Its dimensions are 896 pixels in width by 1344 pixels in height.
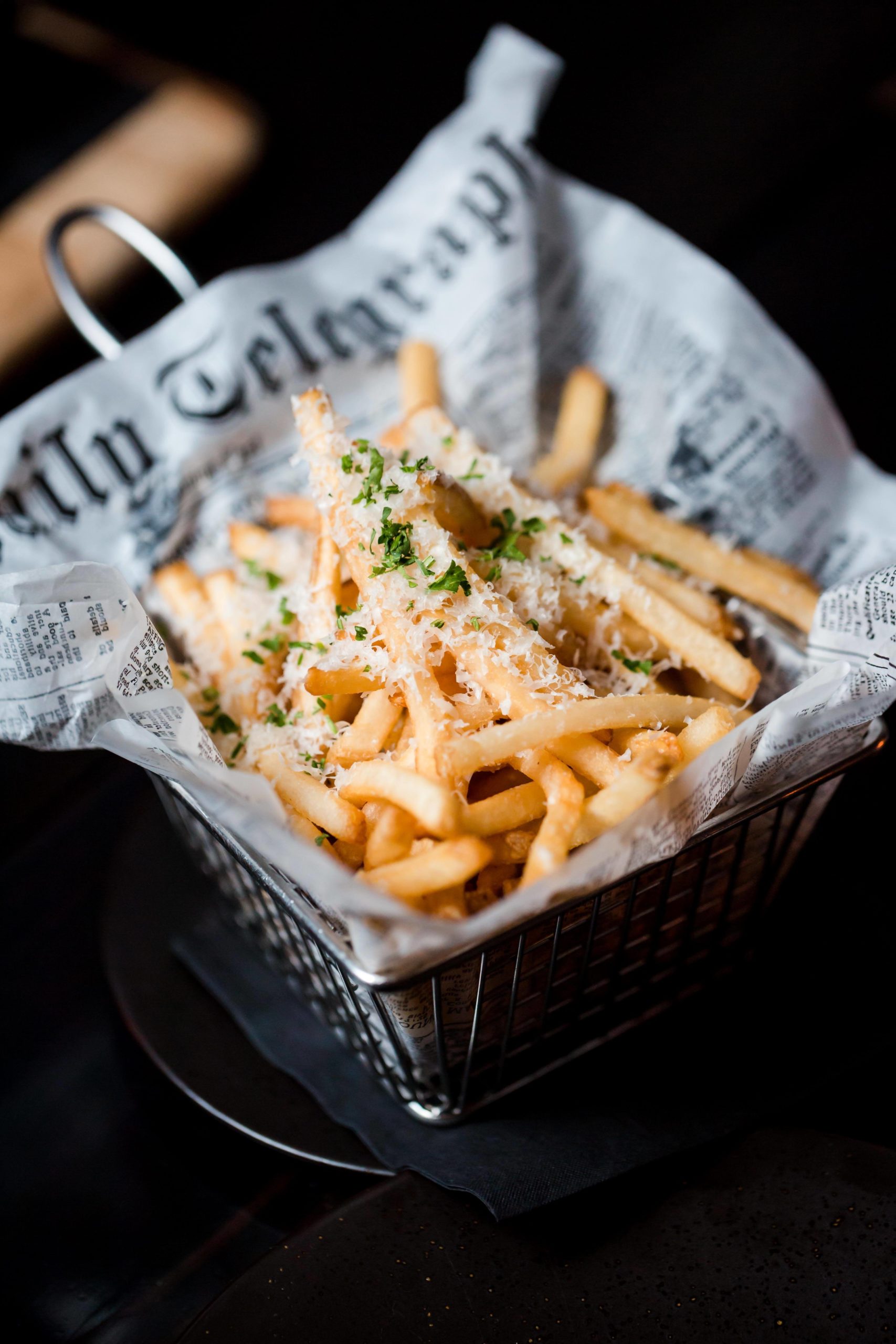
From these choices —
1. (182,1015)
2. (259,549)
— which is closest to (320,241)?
(259,549)

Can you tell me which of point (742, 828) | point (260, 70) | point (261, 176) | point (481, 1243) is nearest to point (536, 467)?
point (742, 828)

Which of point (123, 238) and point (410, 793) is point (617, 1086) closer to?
point (410, 793)

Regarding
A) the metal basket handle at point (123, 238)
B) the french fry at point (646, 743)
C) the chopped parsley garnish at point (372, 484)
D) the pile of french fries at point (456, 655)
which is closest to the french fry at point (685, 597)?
the pile of french fries at point (456, 655)

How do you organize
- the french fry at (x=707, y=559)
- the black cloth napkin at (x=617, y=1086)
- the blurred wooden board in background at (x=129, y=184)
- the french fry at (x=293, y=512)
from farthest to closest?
the blurred wooden board in background at (x=129, y=184) → the french fry at (x=293, y=512) → the french fry at (x=707, y=559) → the black cloth napkin at (x=617, y=1086)

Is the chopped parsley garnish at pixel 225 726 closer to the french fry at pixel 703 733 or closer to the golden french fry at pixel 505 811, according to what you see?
the golden french fry at pixel 505 811

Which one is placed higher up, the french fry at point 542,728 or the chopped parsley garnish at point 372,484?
the chopped parsley garnish at point 372,484
